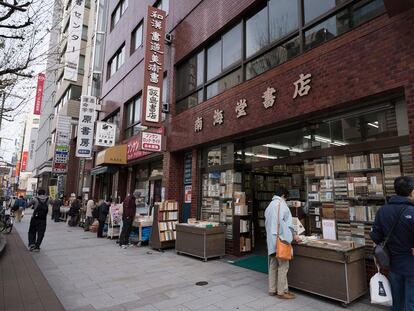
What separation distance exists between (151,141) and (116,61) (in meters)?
10.5

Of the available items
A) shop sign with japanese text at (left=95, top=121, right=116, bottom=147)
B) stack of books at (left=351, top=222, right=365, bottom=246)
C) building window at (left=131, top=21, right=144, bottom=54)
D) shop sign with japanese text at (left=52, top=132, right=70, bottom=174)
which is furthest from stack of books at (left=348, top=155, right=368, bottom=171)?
shop sign with japanese text at (left=52, top=132, right=70, bottom=174)

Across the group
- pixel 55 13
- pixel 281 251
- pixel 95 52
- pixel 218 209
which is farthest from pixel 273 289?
pixel 95 52

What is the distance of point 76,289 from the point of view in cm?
569

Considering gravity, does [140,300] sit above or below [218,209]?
below

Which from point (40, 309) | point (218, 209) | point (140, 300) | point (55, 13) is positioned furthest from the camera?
point (218, 209)

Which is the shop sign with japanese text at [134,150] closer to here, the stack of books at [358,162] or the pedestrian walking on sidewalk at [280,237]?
the pedestrian walking on sidewalk at [280,237]

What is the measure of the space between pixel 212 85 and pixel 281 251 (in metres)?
6.36

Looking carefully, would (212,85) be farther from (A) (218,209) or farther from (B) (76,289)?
(B) (76,289)

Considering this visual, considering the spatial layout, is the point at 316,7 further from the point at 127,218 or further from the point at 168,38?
the point at 127,218

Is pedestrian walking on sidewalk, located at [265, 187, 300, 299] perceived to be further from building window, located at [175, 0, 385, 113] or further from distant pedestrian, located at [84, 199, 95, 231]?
distant pedestrian, located at [84, 199, 95, 231]

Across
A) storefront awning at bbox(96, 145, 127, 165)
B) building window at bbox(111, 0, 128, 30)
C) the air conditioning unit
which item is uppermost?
building window at bbox(111, 0, 128, 30)

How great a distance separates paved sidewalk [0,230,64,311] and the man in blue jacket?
15.6 feet

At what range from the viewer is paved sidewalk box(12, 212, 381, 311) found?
489 cm

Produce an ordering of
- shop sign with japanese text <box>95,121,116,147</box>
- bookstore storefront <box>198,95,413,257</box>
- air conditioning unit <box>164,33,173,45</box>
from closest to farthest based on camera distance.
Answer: bookstore storefront <box>198,95,413,257</box>, air conditioning unit <box>164,33,173,45</box>, shop sign with japanese text <box>95,121,116,147</box>
